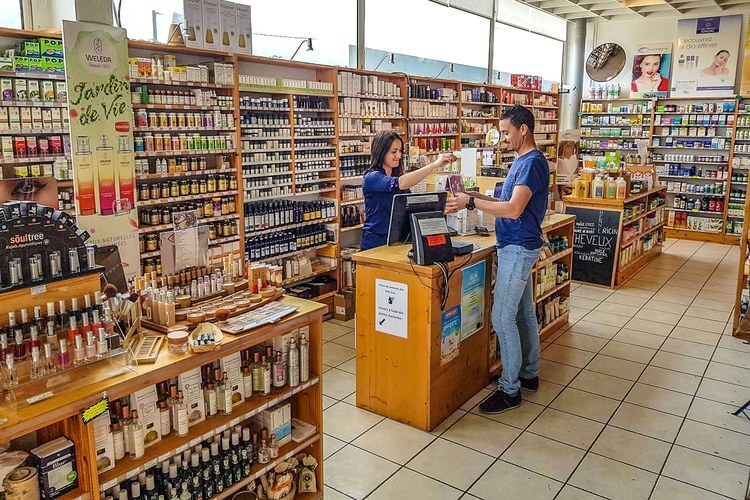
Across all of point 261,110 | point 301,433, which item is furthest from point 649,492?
point 261,110

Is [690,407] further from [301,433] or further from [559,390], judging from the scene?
[301,433]

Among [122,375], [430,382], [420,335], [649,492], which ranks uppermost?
[122,375]

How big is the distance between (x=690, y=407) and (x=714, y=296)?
11.5 feet

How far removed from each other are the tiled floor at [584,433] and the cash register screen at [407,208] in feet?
4.34

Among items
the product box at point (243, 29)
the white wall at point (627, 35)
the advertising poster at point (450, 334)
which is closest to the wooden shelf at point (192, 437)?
the advertising poster at point (450, 334)

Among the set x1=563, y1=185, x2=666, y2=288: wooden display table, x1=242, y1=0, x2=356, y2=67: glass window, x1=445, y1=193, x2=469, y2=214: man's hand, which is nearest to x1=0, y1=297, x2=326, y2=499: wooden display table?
x1=445, y1=193, x2=469, y2=214: man's hand

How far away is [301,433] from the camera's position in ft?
10.4

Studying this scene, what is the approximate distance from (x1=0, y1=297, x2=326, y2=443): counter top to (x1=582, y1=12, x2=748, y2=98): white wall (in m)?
12.1

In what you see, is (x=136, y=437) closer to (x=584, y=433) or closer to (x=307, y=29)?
(x=584, y=433)

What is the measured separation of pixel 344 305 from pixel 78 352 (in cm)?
422

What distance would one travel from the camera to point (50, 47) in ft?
13.7

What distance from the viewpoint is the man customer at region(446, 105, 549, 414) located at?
3.87 m

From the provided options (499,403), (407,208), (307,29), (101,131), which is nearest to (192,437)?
(407,208)

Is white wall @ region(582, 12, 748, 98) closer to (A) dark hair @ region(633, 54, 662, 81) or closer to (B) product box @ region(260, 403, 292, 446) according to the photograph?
(A) dark hair @ region(633, 54, 662, 81)
